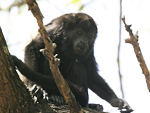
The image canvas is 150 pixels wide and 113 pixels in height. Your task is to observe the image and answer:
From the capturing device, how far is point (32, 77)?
4.01 metres

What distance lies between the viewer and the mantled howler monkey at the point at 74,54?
5.23 m

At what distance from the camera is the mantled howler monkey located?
5.23 meters

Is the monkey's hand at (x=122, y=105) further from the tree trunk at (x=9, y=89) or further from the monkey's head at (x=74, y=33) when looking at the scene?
the tree trunk at (x=9, y=89)

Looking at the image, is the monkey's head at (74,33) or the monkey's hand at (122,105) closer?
the monkey's hand at (122,105)

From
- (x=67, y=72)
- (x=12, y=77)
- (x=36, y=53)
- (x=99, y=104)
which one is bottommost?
(x=99, y=104)

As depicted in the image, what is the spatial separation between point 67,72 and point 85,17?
5.38ft

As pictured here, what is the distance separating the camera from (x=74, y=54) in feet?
19.7

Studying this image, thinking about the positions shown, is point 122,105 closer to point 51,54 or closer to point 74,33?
point 74,33

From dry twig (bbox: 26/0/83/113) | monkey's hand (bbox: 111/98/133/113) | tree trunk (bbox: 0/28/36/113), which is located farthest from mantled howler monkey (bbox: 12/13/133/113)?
dry twig (bbox: 26/0/83/113)

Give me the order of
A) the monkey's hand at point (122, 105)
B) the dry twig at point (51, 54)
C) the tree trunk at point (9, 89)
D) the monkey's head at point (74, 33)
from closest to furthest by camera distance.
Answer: the dry twig at point (51, 54) < the tree trunk at point (9, 89) < the monkey's hand at point (122, 105) < the monkey's head at point (74, 33)

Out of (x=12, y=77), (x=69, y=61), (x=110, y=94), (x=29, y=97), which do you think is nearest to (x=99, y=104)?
(x=110, y=94)

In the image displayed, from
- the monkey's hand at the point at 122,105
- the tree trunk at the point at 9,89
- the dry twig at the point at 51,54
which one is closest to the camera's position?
the dry twig at the point at 51,54

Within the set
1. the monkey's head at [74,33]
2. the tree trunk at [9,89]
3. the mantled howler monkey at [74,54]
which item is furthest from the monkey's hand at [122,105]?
the tree trunk at [9,89]

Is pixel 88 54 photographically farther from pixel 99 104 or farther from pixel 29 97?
pixel 29 97
